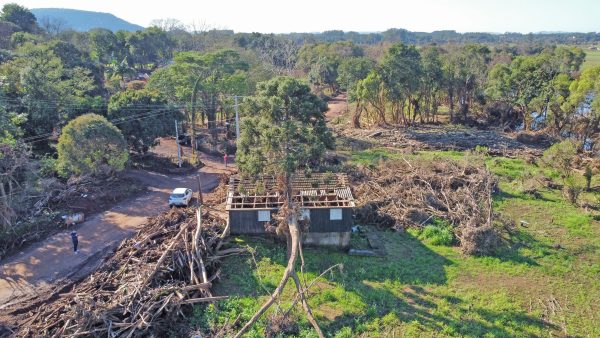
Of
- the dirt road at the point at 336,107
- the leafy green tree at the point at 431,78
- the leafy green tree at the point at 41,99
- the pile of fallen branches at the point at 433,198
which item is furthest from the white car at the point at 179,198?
the leafy green tree at the point at 431,78

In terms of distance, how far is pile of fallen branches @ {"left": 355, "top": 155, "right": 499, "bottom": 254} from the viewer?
20.7m

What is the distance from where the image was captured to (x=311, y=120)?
19281 millimetres

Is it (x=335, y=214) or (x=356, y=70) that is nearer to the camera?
(x=335, y=214)

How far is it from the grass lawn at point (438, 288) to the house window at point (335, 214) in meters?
1.67

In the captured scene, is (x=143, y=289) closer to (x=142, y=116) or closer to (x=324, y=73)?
(x=142, y=116)

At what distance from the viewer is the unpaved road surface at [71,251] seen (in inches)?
654

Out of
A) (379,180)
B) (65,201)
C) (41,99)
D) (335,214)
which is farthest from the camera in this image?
(41,99)

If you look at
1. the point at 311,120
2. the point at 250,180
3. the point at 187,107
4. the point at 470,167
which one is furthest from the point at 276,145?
the point at 187,107

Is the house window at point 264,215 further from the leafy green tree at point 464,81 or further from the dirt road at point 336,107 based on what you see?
the leafy green tree at point 464,81

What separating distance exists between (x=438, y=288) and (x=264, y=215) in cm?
853

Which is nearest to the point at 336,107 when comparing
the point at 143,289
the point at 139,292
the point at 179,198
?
the point at 179,198

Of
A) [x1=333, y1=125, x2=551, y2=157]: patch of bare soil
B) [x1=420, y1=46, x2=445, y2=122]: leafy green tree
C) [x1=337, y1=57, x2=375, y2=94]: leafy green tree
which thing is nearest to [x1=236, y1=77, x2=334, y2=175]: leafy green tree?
[x1=333, y1=125, x2=551, y2=157]: patch of bare soil

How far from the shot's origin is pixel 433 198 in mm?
24406

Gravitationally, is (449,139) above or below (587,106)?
below
